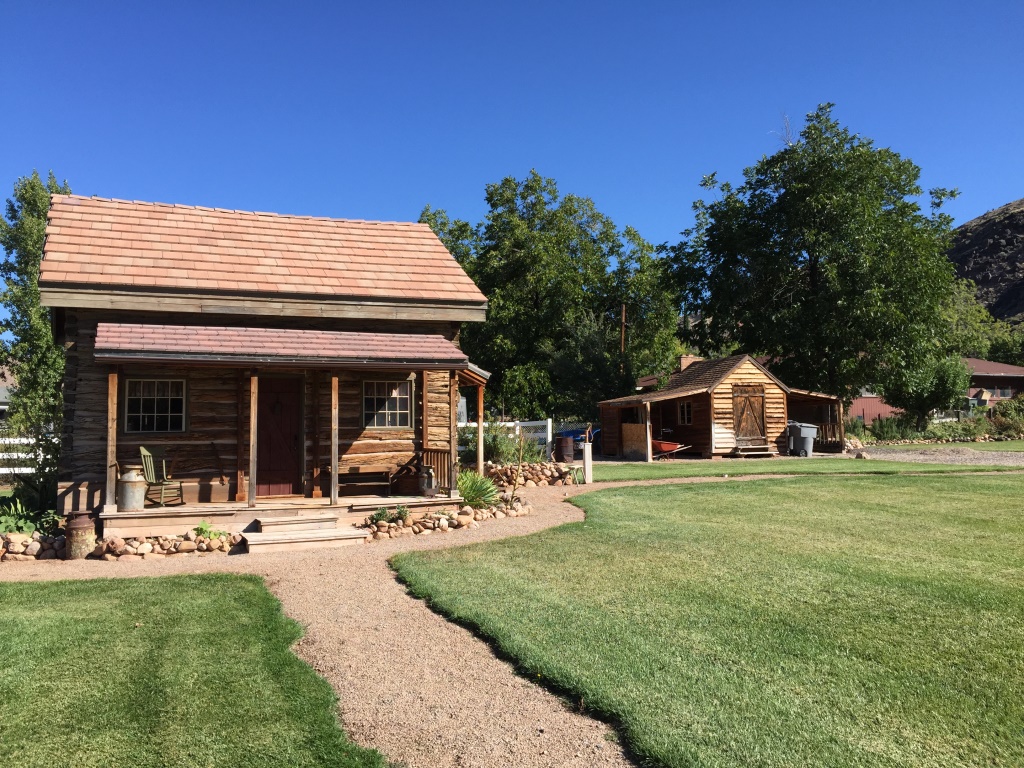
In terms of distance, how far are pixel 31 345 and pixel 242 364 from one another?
18.2m

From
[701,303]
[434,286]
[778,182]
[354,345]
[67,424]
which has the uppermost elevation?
[778,182]

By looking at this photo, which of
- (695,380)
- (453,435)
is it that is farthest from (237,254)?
(695,380)

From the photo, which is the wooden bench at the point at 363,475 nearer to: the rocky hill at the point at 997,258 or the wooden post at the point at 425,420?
the wooden post at the point at 425,420

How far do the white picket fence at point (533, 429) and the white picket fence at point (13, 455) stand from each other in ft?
34.8

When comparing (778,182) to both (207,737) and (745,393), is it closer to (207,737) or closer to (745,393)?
(745,393)

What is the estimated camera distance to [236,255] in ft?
47.6

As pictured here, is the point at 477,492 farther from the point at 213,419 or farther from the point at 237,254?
the point at 237,254

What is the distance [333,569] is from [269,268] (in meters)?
7.40

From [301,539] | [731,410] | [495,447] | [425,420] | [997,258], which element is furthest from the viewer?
[997,258]

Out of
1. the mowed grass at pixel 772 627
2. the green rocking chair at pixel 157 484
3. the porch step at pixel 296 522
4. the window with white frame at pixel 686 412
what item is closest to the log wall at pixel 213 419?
the green rocking chair at pixel 157 484

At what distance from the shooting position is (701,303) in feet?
128

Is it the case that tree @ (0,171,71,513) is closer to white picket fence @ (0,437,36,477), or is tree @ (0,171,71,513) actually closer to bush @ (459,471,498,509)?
white picket fence @ (0,437,36,477)

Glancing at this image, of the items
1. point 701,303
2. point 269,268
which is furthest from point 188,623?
point 701,303

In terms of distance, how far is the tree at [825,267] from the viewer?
106ft
